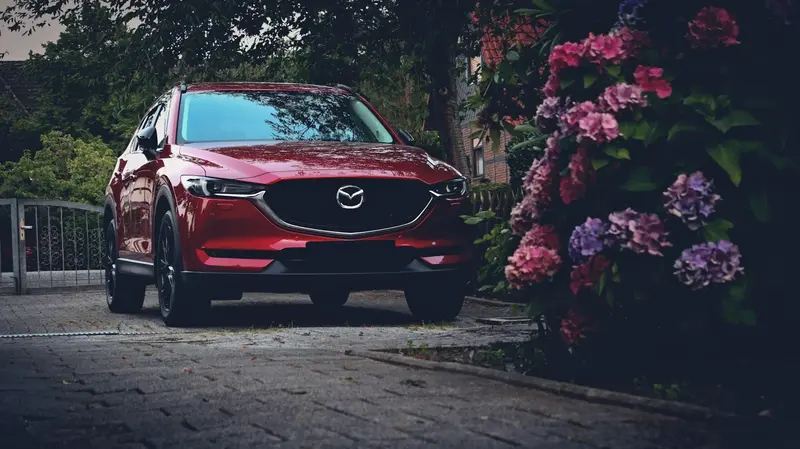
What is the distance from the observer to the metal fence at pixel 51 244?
17.2 metres

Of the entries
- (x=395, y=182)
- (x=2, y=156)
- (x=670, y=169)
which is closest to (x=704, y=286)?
(x=670, y=169)

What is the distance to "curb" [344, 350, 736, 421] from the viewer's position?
440cm

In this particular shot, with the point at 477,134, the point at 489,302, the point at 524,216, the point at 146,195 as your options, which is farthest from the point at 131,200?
the point at 524,216

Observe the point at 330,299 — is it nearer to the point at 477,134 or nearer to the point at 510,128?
the point at 477,134

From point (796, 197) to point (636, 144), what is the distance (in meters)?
0.65

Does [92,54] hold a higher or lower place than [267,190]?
higher

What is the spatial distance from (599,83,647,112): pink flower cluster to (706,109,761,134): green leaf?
30cm

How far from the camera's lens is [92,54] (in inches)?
725

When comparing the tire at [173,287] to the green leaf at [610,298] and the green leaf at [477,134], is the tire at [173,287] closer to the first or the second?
the green leaf at [477,134]

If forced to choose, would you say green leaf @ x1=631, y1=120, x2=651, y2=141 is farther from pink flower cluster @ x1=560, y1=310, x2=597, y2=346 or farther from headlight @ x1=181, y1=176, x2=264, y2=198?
headlight @ x1=181, y1=176, x2=264, y2=198

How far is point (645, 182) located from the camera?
505 centimetres

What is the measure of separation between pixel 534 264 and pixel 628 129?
0.74 metres

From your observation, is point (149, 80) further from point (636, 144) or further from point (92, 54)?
point (636, 144)

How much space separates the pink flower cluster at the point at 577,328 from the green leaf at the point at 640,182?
0.63 metres
